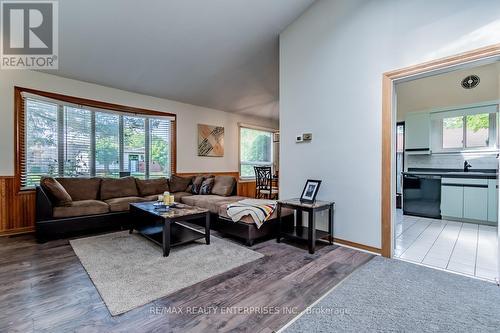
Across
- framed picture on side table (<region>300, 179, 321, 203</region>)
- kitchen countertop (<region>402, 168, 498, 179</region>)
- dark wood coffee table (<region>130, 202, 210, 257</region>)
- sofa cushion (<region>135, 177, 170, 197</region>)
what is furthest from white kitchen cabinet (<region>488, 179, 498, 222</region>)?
sofa cushion (<region>135, 177, 170, 197</region>)

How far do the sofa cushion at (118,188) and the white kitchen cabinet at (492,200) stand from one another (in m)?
6.15

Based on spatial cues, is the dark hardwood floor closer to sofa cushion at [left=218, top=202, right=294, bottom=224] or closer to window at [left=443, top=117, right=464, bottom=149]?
sofa cushion at [left=218, top=202, right=294, bottom=224]

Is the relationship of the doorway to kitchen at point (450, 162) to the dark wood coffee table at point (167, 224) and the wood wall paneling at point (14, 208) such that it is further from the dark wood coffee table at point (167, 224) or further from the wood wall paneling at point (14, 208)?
the wood wall paneling at point (14, 208)

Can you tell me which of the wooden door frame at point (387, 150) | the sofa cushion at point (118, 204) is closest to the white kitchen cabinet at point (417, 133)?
the wooden door frame at point (387, 150)

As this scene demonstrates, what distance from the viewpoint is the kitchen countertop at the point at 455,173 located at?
13.2ft

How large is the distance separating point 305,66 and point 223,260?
9.48ft

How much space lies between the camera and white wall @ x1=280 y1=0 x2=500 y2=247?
7.92 feet

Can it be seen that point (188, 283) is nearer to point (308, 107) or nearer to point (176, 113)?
point (308, 107)

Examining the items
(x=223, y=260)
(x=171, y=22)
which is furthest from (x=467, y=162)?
(x=171, y=22)

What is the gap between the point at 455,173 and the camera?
4.33 meters

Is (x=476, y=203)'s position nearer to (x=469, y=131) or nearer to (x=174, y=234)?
(x=469, y=131)

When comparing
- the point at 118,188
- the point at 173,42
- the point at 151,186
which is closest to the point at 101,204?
the point at 118,188

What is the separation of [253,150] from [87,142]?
441 centimetres

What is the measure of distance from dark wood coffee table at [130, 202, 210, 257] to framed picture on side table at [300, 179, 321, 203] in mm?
1298
